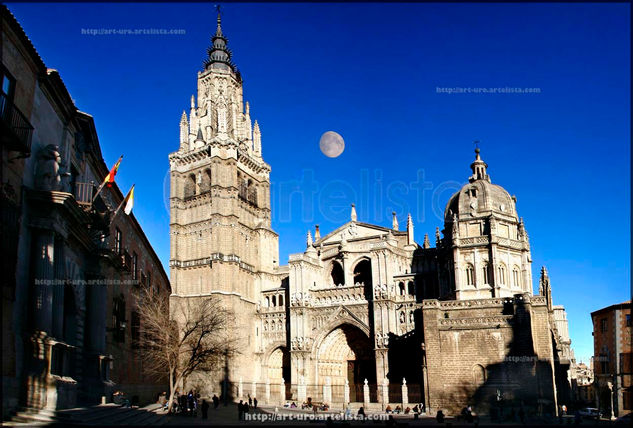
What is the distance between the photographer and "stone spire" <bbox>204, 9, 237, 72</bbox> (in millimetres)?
65000

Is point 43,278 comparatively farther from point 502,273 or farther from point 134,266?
point 502,273

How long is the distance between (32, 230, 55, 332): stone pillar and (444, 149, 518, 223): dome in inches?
1373

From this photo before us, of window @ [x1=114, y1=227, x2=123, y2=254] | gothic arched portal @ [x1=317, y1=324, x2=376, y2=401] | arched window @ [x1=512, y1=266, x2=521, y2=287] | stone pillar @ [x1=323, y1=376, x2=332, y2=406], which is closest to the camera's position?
window @ [x1=114, y1=227, x2=123, y2=254]

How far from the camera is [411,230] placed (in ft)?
180

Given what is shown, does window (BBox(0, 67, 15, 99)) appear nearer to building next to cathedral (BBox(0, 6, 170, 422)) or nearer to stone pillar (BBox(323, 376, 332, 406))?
building next to cathedral (BBox(0, 6, 170, 422))

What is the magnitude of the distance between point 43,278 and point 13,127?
4507 millimetres

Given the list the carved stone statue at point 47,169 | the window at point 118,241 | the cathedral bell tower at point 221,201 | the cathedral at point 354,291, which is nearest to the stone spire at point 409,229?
the cathedral at point 354,291

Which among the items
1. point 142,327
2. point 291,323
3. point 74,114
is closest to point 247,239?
point 291,323

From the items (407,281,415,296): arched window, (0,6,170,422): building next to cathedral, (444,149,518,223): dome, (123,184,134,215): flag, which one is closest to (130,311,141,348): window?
(0,6,170,422): building next to cathedral

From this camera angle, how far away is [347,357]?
171 ft

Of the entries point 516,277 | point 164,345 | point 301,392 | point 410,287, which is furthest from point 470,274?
point 164,345

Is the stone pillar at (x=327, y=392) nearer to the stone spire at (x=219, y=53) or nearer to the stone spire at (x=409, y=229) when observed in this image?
the stone spire at (x=409, y=229)

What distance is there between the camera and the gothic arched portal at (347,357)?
51031mm

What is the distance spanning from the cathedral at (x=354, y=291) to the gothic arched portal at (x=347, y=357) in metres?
0.10
